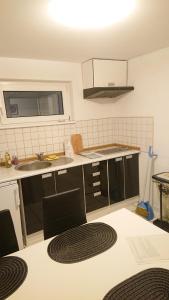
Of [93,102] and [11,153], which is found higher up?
A: [93,102]

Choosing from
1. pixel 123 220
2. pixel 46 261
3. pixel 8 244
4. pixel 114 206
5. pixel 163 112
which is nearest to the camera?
pixel 46 261

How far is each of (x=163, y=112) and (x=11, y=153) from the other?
1952 millimetres

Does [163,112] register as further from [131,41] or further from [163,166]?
[131,41]

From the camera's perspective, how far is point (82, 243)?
117 cm

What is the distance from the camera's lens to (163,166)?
2.62 meters

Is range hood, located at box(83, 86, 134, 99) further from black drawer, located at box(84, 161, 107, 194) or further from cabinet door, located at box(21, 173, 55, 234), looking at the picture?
cabinet door, located at box(21, 173, 55, 234)

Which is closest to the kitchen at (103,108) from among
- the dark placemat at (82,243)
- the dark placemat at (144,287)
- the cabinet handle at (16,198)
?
the cabinet handle at (16,198)

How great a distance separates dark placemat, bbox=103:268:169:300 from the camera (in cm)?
81

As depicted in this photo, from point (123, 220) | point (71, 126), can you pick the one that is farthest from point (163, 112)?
point (123, 220)

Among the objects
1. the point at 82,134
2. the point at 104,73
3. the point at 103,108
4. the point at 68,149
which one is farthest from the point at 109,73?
the point at 68,149

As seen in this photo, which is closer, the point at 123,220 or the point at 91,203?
the point at 123,220

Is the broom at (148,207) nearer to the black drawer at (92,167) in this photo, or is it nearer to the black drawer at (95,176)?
the black drawer at (95,176)

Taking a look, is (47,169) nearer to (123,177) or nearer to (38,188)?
(38,188)

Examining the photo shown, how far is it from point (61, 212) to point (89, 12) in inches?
55.6
